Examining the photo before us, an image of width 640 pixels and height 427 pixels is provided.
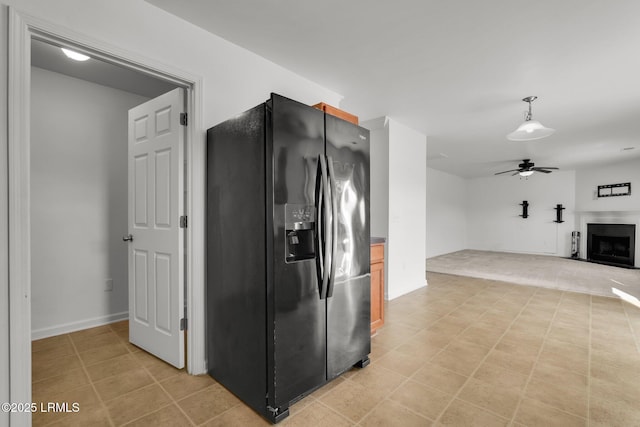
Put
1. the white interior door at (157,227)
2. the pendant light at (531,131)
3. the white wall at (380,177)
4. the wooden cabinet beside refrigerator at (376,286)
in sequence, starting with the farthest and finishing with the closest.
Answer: the white wall at (380,177) → the pendant light at (531,131) → the wooden cabinet beside refrigerator at (376,286) → the white interior door at (157,227)

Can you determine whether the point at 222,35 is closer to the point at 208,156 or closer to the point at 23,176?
the point at 208,156

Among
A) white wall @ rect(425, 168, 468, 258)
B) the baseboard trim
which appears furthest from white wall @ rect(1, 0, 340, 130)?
white wall @ rect(425, 168, 468, 258)

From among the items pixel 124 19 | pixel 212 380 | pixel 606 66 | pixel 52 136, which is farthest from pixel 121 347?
pixel 606 66

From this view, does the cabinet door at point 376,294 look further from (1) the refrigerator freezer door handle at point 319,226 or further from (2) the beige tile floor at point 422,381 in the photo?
(1) the refrigerator freezer door handle at point 319,226

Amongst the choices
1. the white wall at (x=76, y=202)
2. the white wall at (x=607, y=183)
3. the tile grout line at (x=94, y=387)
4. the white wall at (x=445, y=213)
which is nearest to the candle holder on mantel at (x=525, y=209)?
the white wall at (x=607, y=183)

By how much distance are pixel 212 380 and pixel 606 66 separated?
14.4 feet

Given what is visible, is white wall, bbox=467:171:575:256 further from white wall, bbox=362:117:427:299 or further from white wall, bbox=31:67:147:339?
white wall, bbox=31:67:147:339

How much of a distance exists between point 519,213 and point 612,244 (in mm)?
2371

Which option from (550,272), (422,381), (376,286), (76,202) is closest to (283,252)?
(422,381)

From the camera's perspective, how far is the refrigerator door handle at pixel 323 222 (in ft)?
6.09

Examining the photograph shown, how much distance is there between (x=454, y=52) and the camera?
2.51 metres

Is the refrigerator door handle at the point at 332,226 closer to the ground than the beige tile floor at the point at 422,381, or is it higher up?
higher up

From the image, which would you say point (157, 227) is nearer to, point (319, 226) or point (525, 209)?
point (319, 226)

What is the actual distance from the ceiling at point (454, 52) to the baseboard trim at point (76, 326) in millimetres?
3088
